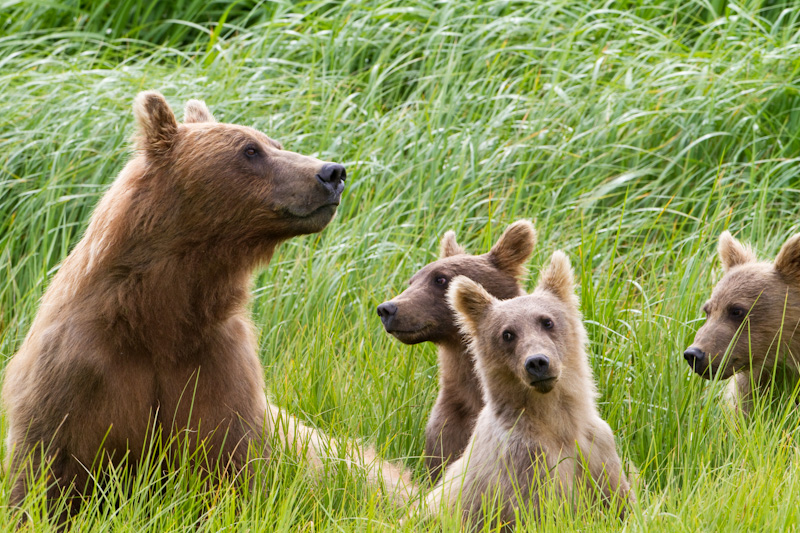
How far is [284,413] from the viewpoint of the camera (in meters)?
4.83

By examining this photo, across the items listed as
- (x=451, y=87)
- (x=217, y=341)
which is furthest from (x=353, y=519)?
(x=451, y=87)

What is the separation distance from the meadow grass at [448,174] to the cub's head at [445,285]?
461 millimetres

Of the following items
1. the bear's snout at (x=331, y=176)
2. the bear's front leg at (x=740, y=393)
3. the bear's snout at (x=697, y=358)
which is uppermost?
the bear's snout at (x=331, y=176)

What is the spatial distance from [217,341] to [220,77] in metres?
4.55

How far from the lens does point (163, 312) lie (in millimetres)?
4145

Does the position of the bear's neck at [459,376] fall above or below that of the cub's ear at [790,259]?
below

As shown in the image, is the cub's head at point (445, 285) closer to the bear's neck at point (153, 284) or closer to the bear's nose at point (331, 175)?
the bear's nose at point (331, 175)

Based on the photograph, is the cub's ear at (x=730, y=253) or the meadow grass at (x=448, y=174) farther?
→ the cub's ear at (x=730, y=253)

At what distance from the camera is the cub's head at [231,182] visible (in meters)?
4.25

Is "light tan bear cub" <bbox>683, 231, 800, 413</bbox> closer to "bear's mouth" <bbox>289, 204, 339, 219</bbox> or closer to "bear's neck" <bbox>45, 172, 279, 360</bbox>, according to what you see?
"bear's mouth" <bbox>289, 204, 339, 219</bbox>

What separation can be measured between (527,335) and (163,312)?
1490mm

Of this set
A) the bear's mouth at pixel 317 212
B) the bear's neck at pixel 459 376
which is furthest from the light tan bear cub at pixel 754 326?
the bear's mouth at pixel 317 212

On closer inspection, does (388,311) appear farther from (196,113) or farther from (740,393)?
(740,393)

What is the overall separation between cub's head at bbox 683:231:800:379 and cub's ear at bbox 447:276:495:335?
1.02 metres
